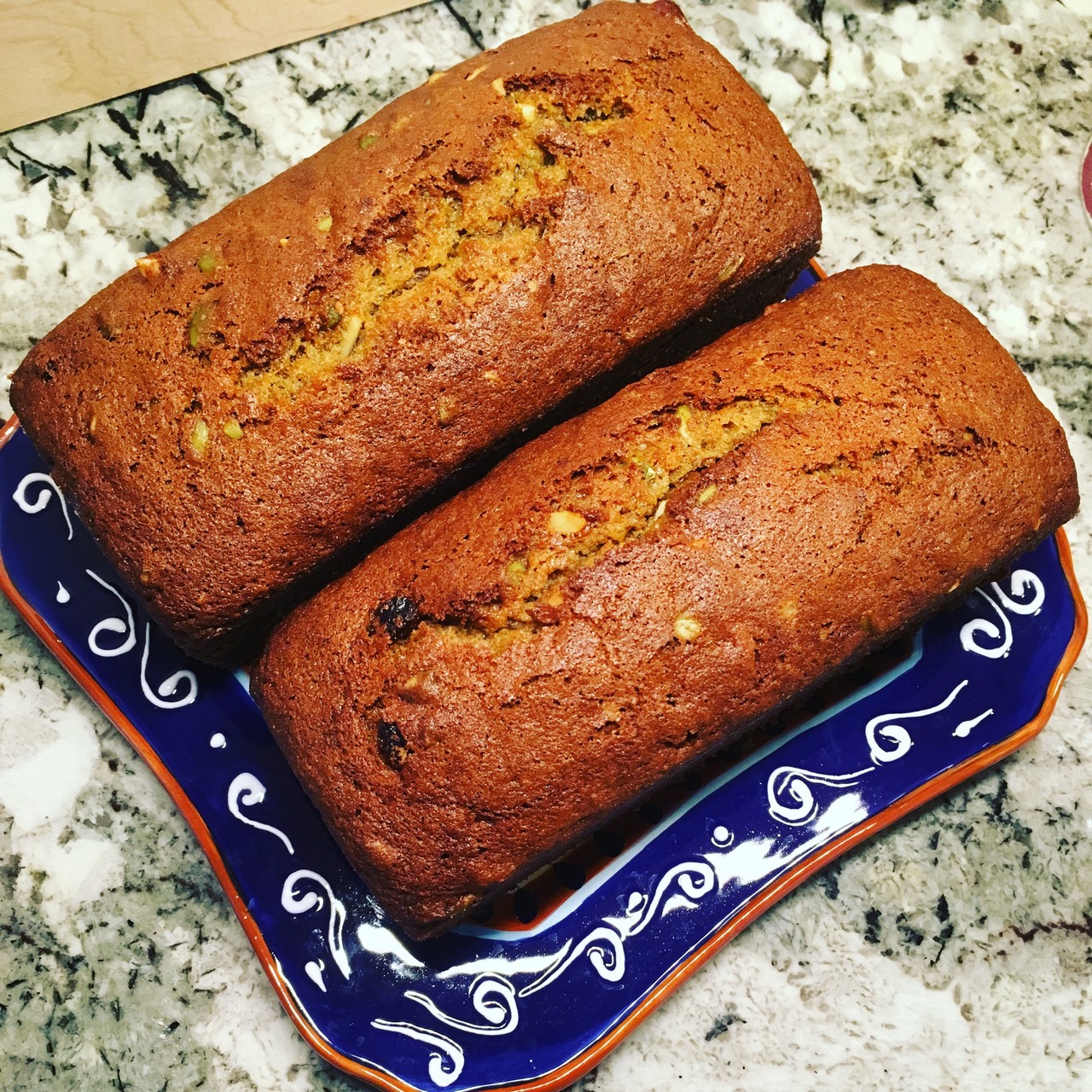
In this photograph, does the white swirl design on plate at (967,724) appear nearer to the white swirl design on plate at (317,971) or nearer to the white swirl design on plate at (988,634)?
the white swirl design on plate at (988,634)

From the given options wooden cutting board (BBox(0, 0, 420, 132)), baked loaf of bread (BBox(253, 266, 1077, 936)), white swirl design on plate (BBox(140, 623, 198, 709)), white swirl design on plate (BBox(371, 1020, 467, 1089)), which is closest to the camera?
baked loaf of bread (BBox(253, 266, 1077, 936))

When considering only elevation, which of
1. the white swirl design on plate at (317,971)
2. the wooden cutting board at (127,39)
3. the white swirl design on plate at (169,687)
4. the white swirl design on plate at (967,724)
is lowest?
the white swirl design on plate at (967,724)

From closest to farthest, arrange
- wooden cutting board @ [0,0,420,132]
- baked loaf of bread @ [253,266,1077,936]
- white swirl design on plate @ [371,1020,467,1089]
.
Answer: baked loaf of bread @ [253,266,1077,936] → white swirl design on plate @ [371,1020,467,1089] → wooden cutting board @ [0,0,420,132]

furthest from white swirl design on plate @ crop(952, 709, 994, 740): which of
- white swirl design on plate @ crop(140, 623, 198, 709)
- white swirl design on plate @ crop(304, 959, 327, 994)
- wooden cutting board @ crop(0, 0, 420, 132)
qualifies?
wooden cutting board @ crop(0, 0, 420, 132)

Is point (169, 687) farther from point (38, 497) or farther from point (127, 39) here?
point (127, 39)

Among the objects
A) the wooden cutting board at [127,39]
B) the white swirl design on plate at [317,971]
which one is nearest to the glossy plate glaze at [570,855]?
the white swirl design on plate at [317,971]

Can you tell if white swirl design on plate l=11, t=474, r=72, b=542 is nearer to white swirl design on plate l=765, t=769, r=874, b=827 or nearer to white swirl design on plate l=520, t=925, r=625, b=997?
white swirl design on plate l=520, t=925, r=625, b=997
